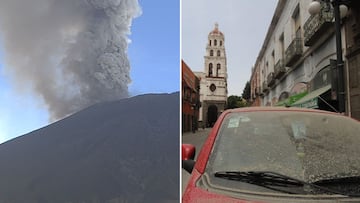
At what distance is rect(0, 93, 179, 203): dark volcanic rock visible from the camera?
117 inches

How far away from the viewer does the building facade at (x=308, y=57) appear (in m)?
6.09

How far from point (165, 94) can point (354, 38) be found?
419 cm

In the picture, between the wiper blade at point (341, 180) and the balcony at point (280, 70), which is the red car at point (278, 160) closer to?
the wiper blade at point (341, 180)

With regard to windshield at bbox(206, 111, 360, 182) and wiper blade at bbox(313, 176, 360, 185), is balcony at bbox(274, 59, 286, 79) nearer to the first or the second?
windshield at bbox(206, 111, 360, 182)

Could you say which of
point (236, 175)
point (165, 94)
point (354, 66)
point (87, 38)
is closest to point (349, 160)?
point (236, 175)

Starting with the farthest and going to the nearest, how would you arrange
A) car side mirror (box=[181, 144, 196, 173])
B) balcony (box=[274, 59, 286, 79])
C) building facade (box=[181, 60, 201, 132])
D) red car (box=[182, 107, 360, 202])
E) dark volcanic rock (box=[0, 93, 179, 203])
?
1. balcony (box=[274, 59, 286, 79])
2. building facade (box=[181, 60, 201, 132])
3. dark volcanic rock (box=[0, 93, 179, 203])
4. car side mirror (box=[181, 144, 196, 173])
5. red car (box=[182, 107, 360, 202])

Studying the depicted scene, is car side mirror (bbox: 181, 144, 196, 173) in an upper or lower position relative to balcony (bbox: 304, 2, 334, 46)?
lower

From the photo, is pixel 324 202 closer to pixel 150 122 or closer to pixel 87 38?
pixel 150 122

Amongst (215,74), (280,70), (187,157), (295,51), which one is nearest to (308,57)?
(295,51)

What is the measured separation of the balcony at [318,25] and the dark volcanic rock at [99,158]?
14.1 feet

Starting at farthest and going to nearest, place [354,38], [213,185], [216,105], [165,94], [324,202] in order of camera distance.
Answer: [216,105]
[354,38]
[165,94]
[213,185]
[324,202]

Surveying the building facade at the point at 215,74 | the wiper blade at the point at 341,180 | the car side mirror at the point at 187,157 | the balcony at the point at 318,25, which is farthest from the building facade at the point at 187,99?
the building facade at the point at 215,74

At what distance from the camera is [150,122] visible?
3.88 meters

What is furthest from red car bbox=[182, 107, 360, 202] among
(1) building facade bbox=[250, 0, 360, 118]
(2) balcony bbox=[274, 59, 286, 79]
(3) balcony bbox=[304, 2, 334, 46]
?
(2) balcony bbox=[274, 59, 286, 79]
